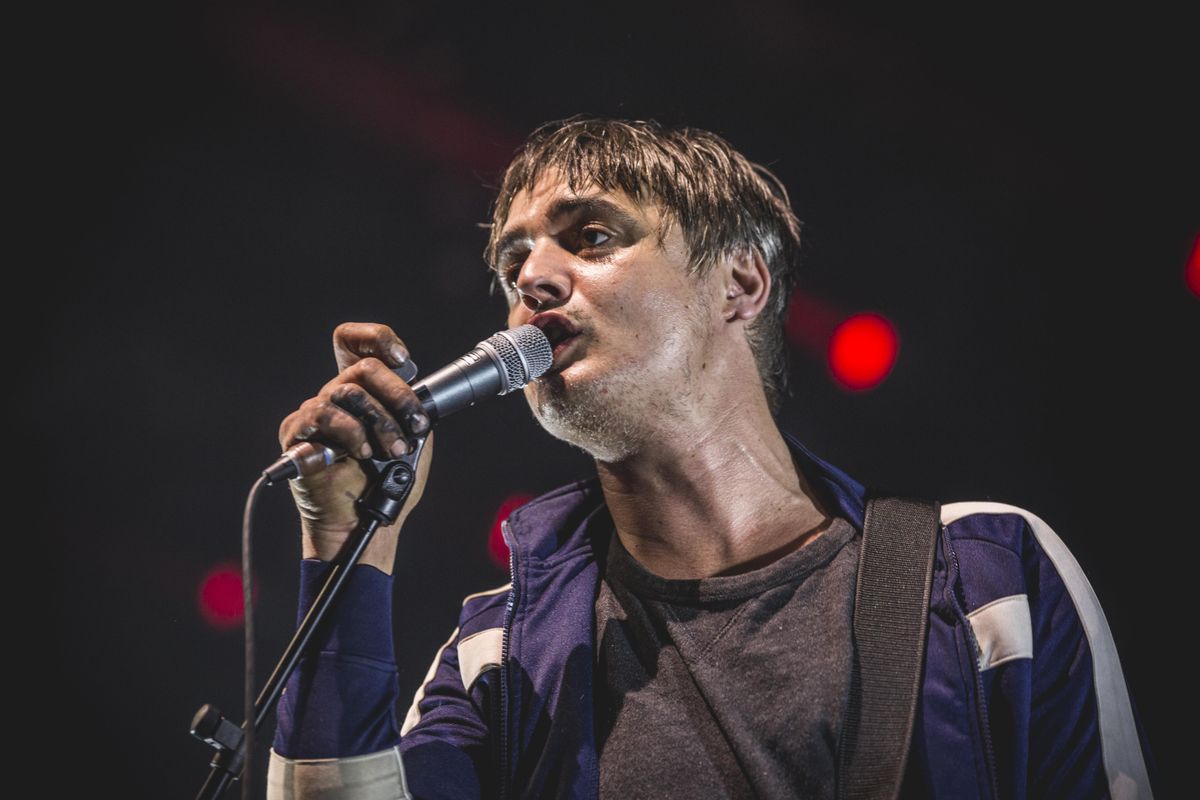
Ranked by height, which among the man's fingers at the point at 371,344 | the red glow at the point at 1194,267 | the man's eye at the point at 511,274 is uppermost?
the man's eye at the point at 511,274

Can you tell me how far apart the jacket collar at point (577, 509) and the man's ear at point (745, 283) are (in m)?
0.33

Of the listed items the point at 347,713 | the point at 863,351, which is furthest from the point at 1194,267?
the point at 347,713

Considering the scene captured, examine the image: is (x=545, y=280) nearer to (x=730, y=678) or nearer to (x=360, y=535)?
(x=360, y=535)

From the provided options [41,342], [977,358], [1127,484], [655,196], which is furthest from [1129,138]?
[41,342]

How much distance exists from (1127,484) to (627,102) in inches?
69.8

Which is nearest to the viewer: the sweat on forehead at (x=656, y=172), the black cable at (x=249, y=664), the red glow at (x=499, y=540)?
the black cable at (x=249, y=664)

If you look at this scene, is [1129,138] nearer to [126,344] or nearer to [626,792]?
[626,792]

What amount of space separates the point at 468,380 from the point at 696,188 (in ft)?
3.36

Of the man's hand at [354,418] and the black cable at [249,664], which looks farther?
the man's hand at [354,418]

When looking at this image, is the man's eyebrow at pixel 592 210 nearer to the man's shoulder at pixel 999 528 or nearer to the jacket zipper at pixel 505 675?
the jacket zipper at pixel 505 675

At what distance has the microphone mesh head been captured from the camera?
1.49 m

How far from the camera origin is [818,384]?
8.53ft

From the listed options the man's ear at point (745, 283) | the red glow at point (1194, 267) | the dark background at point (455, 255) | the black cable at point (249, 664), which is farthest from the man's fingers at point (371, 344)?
the red glow at point (1194, 267)

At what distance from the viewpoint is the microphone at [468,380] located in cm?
120
